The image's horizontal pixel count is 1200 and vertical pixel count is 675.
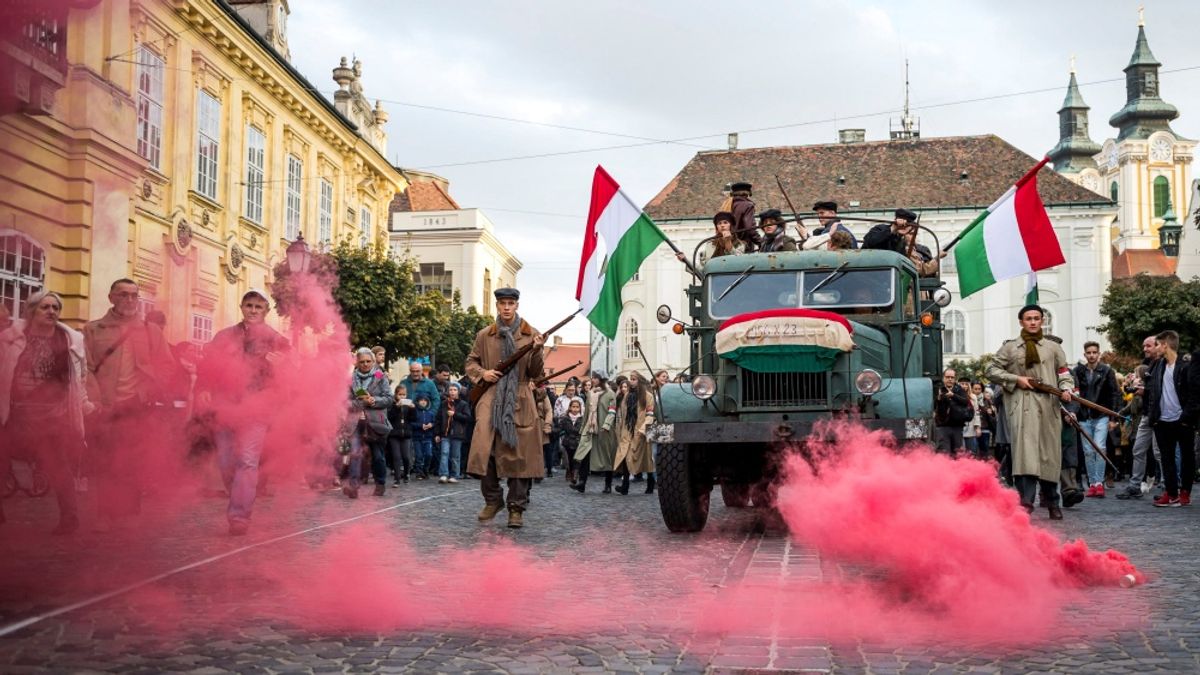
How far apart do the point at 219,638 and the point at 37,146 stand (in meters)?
2.23

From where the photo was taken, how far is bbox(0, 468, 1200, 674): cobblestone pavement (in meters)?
4.78

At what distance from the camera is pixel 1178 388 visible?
13078 mm

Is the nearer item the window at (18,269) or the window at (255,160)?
the window at (18,269)

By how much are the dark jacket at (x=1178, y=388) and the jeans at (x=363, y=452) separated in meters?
9.01

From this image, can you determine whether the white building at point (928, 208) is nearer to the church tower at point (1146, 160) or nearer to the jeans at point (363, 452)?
the jeans at point (363, 452)

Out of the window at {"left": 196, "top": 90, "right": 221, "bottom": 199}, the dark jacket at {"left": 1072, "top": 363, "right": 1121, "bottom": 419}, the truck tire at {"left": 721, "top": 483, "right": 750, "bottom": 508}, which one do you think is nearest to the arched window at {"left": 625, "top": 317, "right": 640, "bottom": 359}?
the window at {"left": 196, "top": 90, "right": 221, "bottom": 199}

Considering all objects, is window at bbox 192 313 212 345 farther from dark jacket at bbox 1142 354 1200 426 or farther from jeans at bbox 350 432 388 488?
dark jacket at bbox 1142 354 1200 426

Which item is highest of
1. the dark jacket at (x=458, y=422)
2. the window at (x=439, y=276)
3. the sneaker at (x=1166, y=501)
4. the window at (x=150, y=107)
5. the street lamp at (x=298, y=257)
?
the window at (x=439, y=276)

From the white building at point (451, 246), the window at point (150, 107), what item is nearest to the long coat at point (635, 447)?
the window at point (150, 107)

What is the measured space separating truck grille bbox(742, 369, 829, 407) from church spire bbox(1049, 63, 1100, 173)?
134 meters

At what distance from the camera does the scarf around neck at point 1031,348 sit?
10.8 m

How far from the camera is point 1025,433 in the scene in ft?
35.1

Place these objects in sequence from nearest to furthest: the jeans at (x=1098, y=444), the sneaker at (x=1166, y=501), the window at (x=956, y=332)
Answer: the sneaker at (x=1166, y=501) → the jeans at (x=1098, y=444) → the window at (x=956, y=332)

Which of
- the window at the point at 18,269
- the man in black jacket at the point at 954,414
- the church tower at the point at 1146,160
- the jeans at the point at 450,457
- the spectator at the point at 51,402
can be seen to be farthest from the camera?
the church tower at the point at 1146,160
